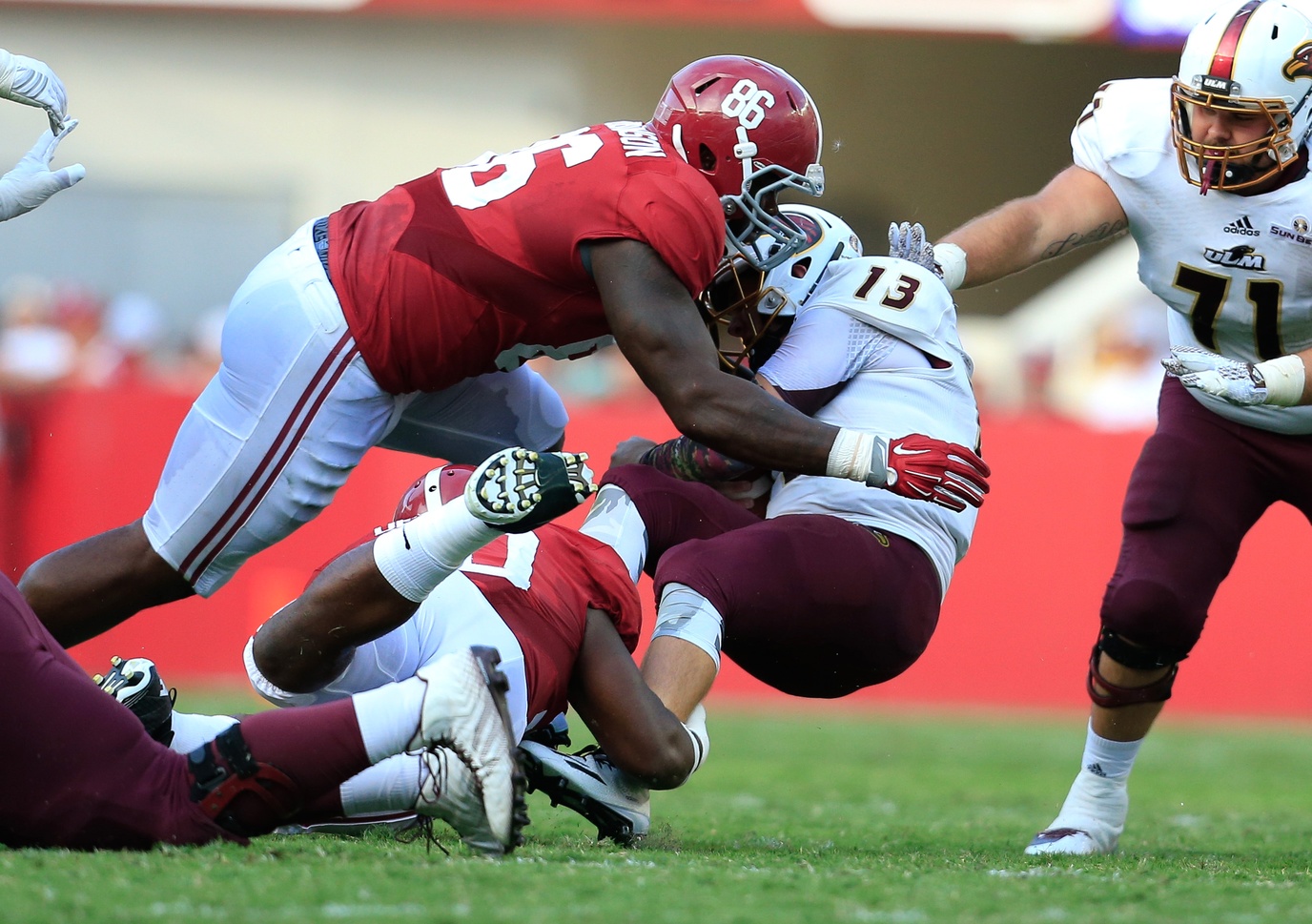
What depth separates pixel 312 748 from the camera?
261cm

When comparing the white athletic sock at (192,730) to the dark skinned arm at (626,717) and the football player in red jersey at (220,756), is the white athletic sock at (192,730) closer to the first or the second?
the football player in red jersey at (220,756)

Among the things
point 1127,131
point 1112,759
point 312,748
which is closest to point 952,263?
point 1127,131

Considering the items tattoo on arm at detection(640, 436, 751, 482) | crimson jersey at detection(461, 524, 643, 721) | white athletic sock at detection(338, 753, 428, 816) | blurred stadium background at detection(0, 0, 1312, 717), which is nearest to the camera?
white athletic sock at detection(338, 753, 428, 816)

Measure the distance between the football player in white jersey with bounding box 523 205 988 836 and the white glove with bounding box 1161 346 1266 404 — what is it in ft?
1.55

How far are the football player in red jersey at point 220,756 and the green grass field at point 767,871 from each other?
0.21ft

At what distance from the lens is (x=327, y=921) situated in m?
2.13

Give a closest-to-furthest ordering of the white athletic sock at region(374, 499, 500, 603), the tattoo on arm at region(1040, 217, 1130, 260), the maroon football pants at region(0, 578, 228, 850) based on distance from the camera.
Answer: the maroon football pants at region(0, 578, 228, 850) < the white athletic sock at region(374, 499, 500, 603) < the tattoo on arm at region(1040, 217, 1130, 260)

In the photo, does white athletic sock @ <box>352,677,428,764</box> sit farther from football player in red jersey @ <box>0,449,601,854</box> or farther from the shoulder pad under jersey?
the shoulder pad under jersey

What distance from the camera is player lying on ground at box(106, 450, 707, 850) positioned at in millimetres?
2930

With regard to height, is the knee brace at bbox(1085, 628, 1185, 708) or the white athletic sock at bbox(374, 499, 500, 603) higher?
the white athletic sock at bbox(374, 499, 500, 603)

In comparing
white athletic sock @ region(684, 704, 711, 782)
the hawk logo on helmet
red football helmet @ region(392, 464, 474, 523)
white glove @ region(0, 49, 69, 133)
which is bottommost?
white athletic sock @ region(684, 704, 711, 782)

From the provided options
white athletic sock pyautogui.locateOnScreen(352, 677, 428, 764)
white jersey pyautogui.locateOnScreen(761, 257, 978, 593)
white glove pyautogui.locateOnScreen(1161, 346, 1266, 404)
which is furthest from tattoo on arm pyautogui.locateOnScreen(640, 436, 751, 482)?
white athletic sock pyautogui.locateOnScreen(352, 677, 428, 764)

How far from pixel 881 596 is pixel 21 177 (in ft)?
6.64

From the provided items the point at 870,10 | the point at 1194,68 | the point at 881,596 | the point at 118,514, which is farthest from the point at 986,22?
the point at 881,596
